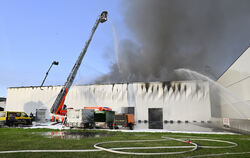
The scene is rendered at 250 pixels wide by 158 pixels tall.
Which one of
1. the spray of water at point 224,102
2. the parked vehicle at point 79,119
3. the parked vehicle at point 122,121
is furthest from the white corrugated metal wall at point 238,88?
the parked vehicle at point 79,119

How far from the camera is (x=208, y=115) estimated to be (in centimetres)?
2970

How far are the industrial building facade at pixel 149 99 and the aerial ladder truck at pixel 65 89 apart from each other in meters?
8.66

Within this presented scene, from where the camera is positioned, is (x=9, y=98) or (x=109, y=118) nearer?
(x=109, y=118)

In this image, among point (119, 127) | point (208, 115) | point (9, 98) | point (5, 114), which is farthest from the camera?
point (9, 98)

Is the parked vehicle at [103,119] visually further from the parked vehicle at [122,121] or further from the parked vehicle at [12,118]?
the parked vehicle at [12,118]

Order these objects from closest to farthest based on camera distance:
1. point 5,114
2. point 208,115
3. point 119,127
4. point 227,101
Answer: point 119,127, point 5,114, point 208,115, point 227,101

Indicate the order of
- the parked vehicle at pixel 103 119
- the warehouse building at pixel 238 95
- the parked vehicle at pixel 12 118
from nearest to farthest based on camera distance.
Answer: the parked vehicle at pixel 103 119, the warehouse building at pixel 238 95, the parked vehicle at pixel 12 118

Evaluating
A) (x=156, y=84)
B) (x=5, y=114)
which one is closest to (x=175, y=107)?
(x=156, y=84)

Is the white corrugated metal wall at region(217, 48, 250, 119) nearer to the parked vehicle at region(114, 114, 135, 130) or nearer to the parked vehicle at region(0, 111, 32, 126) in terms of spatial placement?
the parked vehicle at region(114, 114, 135, 130)

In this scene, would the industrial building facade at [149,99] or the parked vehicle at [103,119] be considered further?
the industrial building facade at [149,99]

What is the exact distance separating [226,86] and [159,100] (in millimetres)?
11581

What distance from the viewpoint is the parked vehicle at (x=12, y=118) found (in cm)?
2367

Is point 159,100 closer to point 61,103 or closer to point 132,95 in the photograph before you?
point 132,95

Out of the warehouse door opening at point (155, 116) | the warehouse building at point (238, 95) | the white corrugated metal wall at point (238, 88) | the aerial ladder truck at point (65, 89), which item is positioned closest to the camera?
the warehouse building at point (238, 95)
